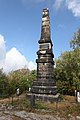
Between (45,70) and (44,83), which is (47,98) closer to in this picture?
(44,83)

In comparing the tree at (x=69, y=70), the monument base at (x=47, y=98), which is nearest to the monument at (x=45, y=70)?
the monument base at (x=47, y=98)

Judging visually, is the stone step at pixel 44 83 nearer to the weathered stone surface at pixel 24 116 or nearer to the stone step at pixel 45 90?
the stone step at pixel 45 90

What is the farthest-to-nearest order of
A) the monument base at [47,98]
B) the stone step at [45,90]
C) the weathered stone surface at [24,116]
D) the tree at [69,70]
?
the tree at [69,70] → the stone step at [45,90] → the monument base at [47,98] → the weathered stone surface at [24,116]

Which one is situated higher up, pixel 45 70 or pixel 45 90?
pixel 45 70

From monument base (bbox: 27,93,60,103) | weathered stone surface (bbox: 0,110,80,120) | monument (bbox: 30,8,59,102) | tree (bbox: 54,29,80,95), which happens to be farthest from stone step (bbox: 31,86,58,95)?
tree (bbox: 54,29,80,95)

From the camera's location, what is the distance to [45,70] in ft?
70.2

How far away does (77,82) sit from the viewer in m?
32.4

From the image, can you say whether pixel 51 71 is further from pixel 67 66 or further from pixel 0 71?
pixel 0 71

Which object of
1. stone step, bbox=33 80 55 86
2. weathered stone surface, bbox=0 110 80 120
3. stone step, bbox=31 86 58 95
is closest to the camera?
weathered stone surface, bbox=0 110 80 120

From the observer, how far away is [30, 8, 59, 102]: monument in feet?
66.3

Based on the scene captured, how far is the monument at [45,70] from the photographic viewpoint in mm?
20203

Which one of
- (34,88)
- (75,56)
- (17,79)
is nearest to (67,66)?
(75,56)

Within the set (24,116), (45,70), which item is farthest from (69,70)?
(24,116)

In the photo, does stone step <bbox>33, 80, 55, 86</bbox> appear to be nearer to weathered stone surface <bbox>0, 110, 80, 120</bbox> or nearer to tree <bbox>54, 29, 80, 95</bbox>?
weathered stone surface <bbox>0, 110, 80, 120</bbox>
